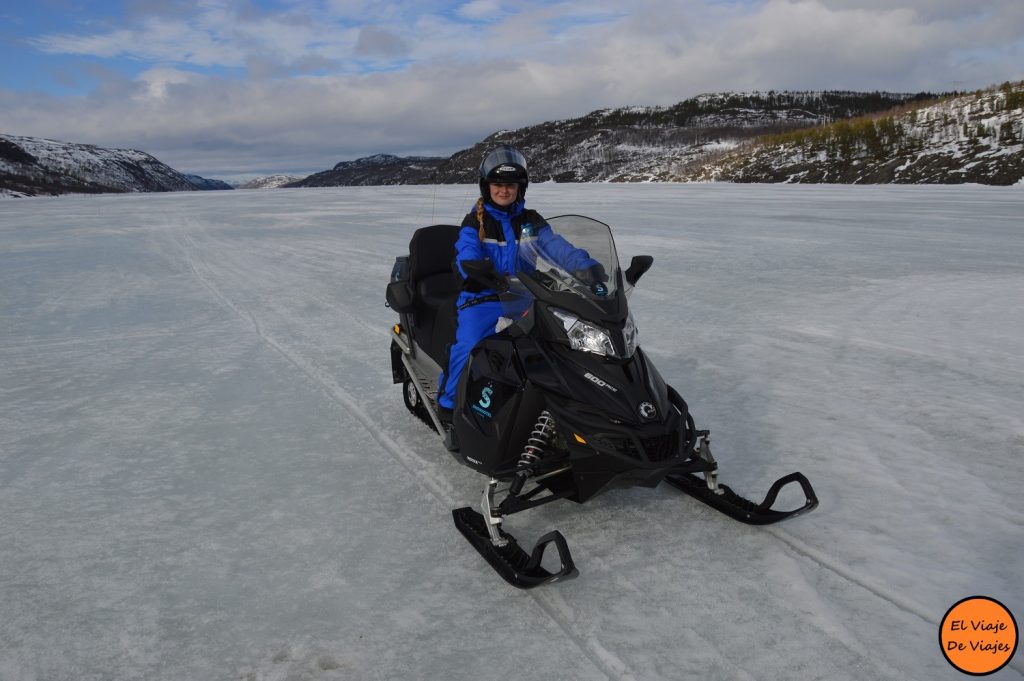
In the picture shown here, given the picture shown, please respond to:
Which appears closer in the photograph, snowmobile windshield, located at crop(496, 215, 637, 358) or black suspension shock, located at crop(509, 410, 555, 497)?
snowmobile windshield, located at crop(496, 215, 637, 358)

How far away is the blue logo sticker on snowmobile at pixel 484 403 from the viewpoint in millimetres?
3129

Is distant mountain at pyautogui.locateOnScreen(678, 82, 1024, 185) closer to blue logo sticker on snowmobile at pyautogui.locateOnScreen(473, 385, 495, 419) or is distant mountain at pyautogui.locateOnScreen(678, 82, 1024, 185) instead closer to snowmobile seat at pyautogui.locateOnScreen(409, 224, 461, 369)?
snowmobile seat at pyautogui.locateOnScreen(409, 224, 461, 369)

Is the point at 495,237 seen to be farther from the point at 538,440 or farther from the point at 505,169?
the point at 538,440

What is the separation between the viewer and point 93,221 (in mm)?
22156

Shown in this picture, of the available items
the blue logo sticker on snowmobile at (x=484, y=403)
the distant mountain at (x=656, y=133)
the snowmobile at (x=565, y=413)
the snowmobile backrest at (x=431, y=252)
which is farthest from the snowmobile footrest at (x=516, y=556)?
the distant mountain at (x=656, y=133)

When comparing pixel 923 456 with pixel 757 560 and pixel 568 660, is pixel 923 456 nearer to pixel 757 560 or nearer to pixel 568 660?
pixel 757 560

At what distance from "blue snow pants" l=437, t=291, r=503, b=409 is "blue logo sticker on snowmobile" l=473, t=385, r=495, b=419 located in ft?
0.83

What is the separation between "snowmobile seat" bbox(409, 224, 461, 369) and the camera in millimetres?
4023

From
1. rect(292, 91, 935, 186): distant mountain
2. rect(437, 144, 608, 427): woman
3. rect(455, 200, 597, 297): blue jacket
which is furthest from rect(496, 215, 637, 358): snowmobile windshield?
rect(292, 91, 935, 186): distant mountain

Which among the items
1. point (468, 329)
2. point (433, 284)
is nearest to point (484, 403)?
point (468, 329)

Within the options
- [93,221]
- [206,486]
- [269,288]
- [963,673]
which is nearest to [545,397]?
[963,673]

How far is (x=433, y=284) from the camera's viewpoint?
14.2 ft

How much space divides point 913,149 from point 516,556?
44.9 metres

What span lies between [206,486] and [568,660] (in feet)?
7.15
